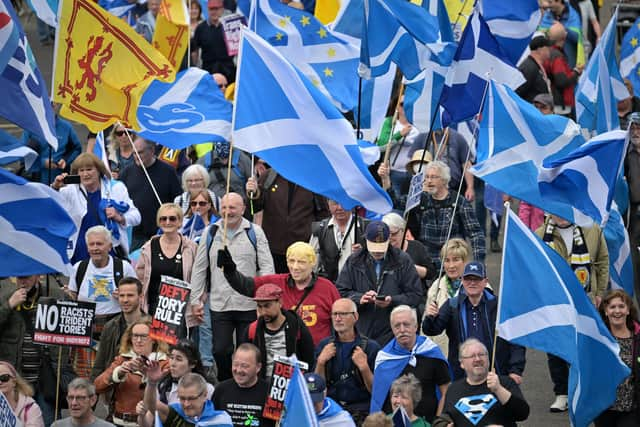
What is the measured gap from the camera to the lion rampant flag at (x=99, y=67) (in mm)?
15805

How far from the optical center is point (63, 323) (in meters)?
13.9

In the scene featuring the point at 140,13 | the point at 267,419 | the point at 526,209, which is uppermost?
the point at 140,13

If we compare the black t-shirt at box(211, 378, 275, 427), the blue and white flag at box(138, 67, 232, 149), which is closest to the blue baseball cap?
the black t-shirt at box(211, 378, 275, 427)

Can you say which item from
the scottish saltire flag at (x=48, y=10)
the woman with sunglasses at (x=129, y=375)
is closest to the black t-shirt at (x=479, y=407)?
the woman with sunglasses at (x=129, y=375)

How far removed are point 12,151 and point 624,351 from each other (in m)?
5.43

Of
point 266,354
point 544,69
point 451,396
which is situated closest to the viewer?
point 451,396

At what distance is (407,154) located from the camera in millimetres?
18641

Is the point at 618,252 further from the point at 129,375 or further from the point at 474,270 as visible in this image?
the point at 129,375

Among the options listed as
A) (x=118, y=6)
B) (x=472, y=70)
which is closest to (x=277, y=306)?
(x=472, y=70)

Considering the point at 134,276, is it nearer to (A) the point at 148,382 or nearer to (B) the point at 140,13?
(A) the point at 148,382

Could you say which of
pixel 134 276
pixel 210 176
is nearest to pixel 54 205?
pixel 134 276

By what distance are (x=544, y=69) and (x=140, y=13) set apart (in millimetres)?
5671

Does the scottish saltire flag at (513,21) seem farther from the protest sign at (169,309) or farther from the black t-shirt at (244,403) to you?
the black t-shirt at (244,403)

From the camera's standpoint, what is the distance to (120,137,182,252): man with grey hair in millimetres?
17938
